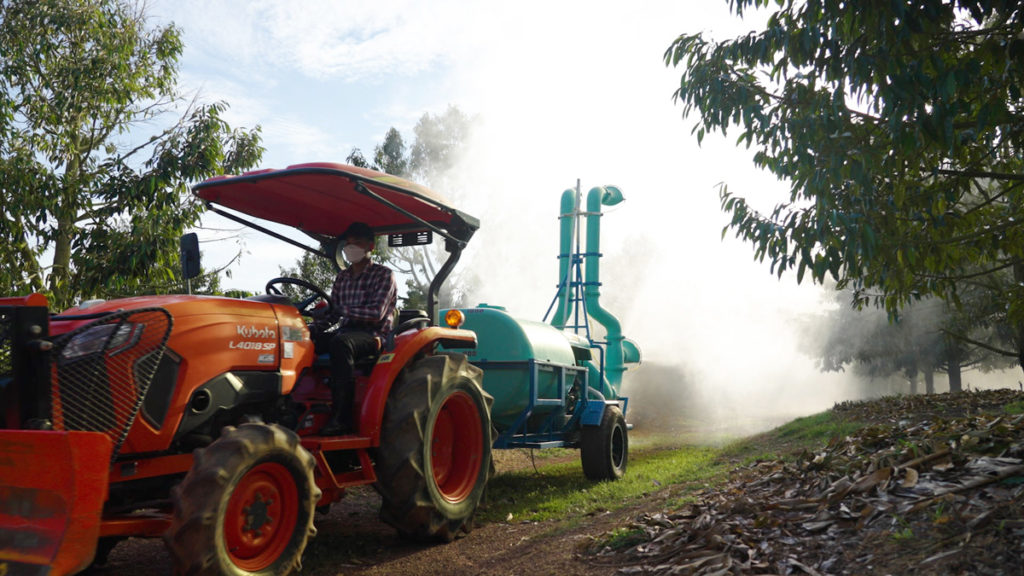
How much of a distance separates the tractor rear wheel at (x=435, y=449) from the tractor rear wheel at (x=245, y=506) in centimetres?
93

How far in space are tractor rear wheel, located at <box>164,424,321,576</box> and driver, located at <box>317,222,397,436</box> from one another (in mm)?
924

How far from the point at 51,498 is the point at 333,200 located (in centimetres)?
319

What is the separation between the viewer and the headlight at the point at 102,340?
13.5ft

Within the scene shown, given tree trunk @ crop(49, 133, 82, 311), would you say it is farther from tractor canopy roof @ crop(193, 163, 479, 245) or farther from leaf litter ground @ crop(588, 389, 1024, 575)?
leaf litter ground @ crop(588, 389, 1024, 575)

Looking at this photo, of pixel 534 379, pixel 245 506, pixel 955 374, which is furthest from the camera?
pixel 955 374

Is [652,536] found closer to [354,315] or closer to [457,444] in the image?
[457,444]

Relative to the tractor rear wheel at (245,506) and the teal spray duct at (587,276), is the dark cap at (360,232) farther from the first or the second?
the teal spray duct at (587,276)

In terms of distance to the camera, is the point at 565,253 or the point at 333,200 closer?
the point at 333,200

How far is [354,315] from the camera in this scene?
20.1 ft

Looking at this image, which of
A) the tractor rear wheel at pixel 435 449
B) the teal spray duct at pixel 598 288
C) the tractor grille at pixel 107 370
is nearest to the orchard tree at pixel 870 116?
the tractor rear wheel at pixel 435 449

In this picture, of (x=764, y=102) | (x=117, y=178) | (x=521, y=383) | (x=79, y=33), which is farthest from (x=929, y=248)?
(x=79, y=33)

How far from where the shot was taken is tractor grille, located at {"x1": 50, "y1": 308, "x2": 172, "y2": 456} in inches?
158

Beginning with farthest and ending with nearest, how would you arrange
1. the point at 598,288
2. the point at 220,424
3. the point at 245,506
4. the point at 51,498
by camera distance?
the point at 598,288
the point at 220,424
the point at 245,506
the point at 51,498

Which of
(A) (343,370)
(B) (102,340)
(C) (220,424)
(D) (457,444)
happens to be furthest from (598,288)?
(B) (102,340)
